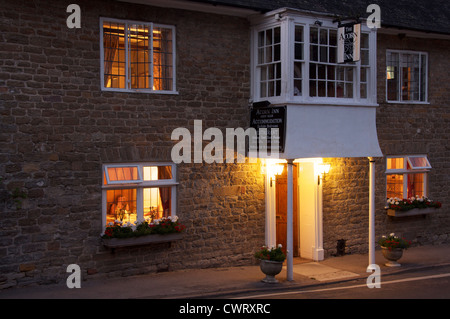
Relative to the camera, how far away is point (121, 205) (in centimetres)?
1171

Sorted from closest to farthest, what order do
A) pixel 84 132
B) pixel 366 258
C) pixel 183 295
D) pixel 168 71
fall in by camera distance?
1. pixel 183 295
2. pixel 84 132
3. pixel 168 71
4. pixel 366 258

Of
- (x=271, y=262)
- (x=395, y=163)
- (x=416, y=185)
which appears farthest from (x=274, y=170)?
(x=416, y=185)

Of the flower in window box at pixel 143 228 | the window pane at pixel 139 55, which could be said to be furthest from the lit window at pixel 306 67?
the flower in window box at pixel 143 228

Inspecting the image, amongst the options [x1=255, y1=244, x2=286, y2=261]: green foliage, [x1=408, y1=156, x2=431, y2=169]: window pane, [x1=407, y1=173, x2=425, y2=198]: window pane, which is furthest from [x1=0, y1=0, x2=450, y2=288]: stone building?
[x1=407, y1=173, x2=425, y2=198]: window pane

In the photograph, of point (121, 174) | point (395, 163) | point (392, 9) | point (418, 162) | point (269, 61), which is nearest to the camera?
point (121, 174)

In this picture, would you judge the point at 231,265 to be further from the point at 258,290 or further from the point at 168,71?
the point at 168,71

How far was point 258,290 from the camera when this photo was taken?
11.0 m

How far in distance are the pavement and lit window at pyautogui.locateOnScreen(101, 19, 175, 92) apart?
420 centimetres

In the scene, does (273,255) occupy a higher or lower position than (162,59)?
lower

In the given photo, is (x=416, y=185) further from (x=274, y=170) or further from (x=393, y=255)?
(x=274, y=170)

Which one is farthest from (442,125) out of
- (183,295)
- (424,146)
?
(183,295)

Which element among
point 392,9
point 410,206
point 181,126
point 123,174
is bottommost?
point 410,206

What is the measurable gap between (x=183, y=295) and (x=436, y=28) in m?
10.7

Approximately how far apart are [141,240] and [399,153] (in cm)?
825
